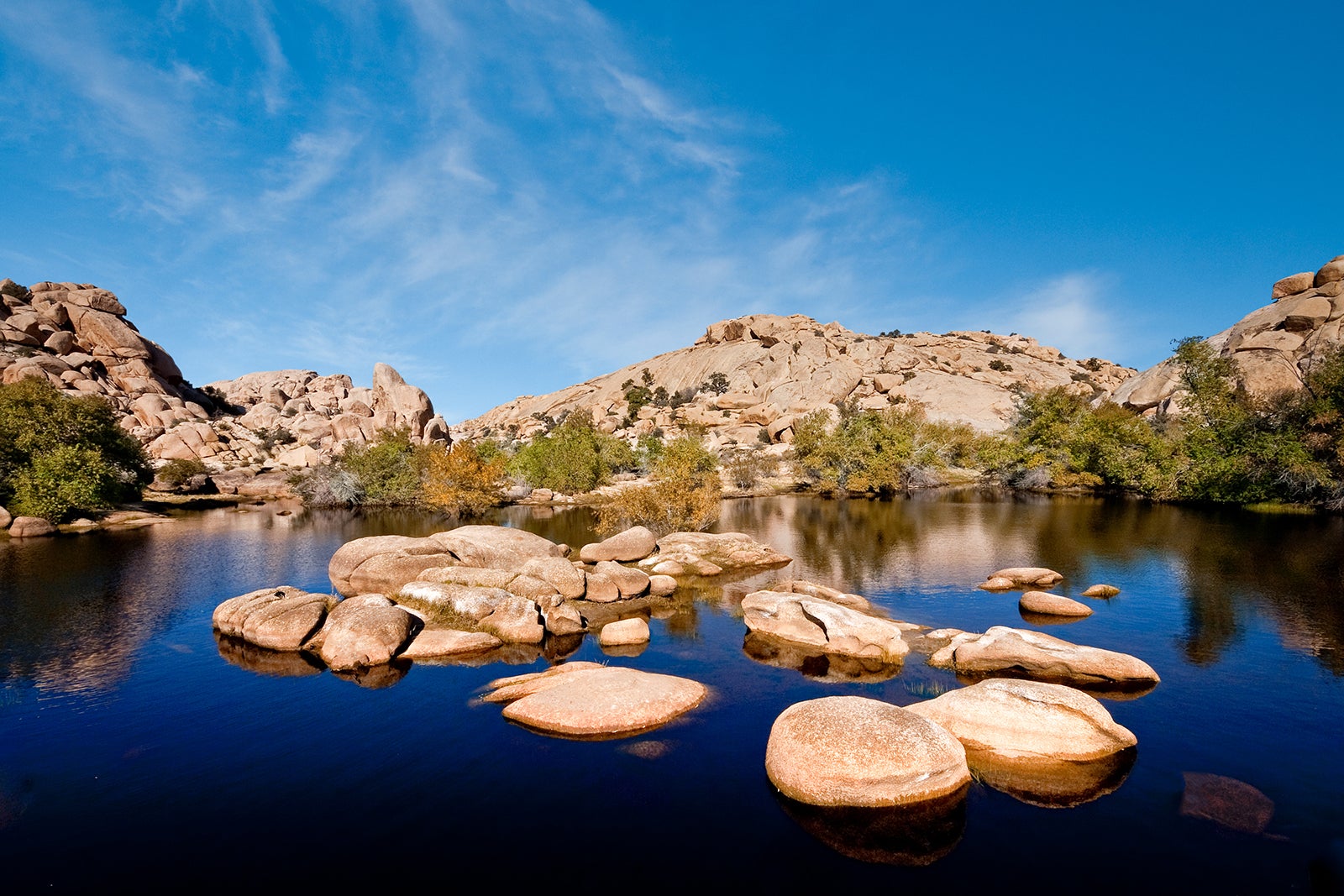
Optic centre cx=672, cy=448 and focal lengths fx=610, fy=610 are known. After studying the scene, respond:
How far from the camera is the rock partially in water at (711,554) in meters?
31.3

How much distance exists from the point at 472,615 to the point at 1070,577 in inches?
1025

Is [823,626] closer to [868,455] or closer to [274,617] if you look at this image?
[274,617]

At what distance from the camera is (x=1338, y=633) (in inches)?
770

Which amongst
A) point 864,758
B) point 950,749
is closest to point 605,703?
point 864,758

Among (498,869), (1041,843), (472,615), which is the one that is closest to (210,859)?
(498,869)

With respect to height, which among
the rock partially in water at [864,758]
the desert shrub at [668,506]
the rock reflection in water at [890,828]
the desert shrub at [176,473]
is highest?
the desert shrub at [176,473]

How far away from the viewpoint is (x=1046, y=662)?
1608cm

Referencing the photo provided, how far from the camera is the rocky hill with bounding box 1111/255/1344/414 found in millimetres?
69062

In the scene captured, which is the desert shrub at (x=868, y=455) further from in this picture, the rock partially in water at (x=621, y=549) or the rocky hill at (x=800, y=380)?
the rock partially in water at (x=621, y=549)

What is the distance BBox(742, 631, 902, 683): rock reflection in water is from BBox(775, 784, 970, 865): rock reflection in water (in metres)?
5.82

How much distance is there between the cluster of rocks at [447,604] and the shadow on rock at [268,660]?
9.2 inches

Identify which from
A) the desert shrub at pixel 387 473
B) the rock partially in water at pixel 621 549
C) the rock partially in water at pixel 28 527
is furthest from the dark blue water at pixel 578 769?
the desert shrub at pixel 387 473

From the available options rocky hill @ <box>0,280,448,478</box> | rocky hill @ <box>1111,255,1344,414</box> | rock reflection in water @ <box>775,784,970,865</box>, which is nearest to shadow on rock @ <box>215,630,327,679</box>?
rock reflection in water @ <box>775,784,970,865</box>

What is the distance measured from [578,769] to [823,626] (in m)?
9.84
